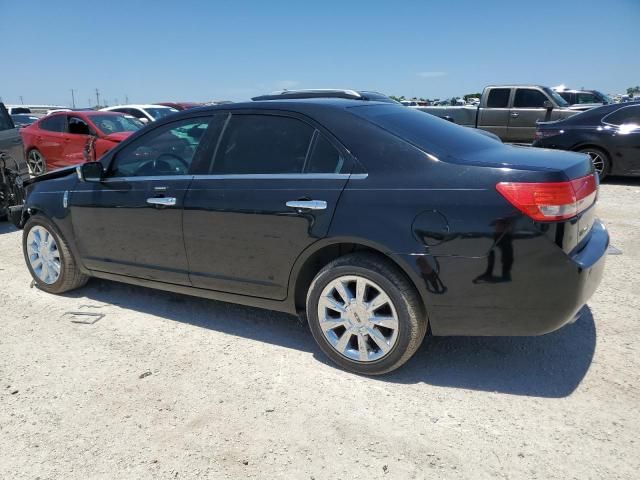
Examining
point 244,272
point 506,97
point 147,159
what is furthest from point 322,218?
point 506,97

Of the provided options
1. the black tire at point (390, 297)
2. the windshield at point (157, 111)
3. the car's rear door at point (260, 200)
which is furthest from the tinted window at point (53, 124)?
the black tire at point (390, 297)

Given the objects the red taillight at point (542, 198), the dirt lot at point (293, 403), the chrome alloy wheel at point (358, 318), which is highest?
the red taillight at point (542, 198)

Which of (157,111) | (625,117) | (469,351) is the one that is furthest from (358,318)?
(157,111)

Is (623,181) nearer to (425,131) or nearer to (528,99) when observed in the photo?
(528,99)

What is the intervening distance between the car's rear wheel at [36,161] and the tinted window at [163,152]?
9261 millimetres

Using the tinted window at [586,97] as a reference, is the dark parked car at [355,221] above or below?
Answer: below

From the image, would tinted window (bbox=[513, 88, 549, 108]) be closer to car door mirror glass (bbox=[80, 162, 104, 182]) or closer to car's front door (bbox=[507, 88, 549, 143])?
car's front door (bbox=[507, 88, 549, 143])

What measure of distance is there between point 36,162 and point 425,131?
11602 millimetres

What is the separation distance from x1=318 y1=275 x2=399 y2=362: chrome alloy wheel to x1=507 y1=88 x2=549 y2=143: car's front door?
39.8 feet

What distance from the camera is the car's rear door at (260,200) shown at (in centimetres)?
308

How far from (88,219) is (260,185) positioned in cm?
174

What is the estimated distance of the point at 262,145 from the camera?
3385 mm

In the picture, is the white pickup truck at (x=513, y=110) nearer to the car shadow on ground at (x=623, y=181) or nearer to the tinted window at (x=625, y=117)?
the car shadow on ground at (x=623, y=181)

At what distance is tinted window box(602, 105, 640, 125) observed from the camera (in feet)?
29.1
